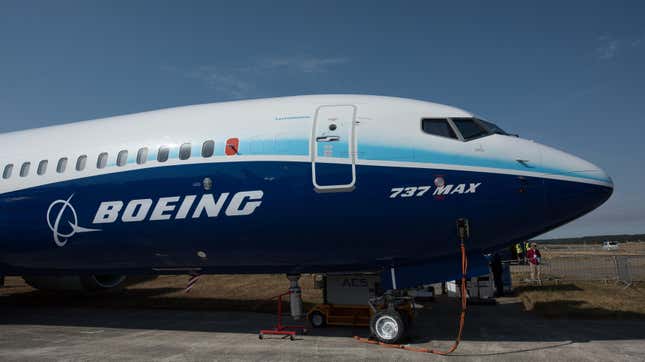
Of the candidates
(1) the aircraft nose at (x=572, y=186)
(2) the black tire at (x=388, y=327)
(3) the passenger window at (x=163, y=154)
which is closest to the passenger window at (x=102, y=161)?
(3) the passenger window at (x=163, y=154)

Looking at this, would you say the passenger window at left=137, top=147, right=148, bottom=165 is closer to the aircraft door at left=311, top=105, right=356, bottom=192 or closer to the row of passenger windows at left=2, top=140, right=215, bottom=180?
the row of passenger windows at left=2, top=140, right=215, bottom=180

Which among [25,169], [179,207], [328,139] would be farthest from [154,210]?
[25,169]

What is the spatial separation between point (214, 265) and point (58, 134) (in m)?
5.35

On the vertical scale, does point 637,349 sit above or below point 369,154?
below

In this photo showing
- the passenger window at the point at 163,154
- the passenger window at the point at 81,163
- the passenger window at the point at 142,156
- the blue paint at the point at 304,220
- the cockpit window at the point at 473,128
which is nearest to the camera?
the blue paint at the point at 304,220

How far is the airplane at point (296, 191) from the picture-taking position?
293 inches

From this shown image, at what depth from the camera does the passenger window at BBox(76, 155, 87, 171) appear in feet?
30.7

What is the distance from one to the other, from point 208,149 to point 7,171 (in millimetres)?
5698

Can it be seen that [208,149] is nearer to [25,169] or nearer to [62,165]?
[62,165]

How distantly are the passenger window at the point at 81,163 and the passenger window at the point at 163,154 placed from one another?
198 cm

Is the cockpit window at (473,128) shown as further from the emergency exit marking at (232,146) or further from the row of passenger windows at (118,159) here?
the row of passenger windows at (118,159)

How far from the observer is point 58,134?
411 inches

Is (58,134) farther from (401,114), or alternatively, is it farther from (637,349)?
(637,349)

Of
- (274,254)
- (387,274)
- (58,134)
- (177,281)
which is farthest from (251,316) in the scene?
(177,281)
